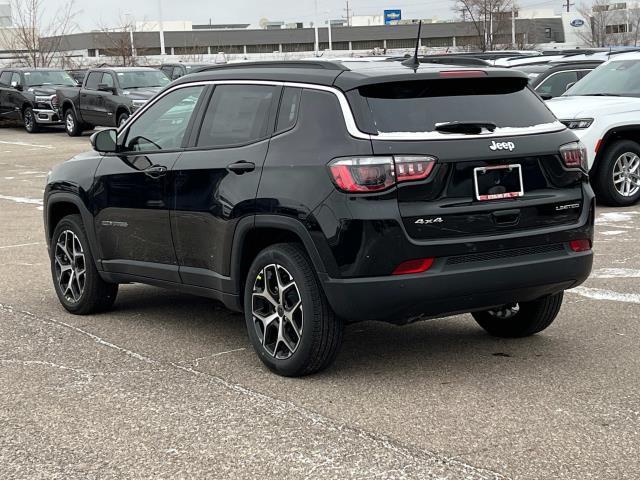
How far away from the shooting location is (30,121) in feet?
100

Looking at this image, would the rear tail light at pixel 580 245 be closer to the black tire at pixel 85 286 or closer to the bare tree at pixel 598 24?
the black tire at pixel 85 286

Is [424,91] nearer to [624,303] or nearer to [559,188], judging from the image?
[559,188]

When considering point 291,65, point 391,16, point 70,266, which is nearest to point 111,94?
point 70,266

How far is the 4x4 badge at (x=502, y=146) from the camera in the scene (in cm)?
548

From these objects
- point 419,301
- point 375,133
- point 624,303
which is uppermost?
point 375,133

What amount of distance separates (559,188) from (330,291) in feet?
4.65

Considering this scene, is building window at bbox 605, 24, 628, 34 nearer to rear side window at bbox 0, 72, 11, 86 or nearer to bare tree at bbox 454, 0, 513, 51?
bare tree at bbox 454, 0, 513, 51

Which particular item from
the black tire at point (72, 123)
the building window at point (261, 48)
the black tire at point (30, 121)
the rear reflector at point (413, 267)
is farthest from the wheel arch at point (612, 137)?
the building window at point (261, 48)

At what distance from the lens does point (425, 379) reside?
18.6 ft

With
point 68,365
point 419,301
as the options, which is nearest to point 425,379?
point 419,301

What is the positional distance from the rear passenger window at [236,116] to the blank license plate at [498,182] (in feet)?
4.20

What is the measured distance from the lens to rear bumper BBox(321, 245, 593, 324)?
17.3 feet

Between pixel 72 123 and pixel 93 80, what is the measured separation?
198 centimetres

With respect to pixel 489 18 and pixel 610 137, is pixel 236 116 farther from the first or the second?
pixel 489 18
